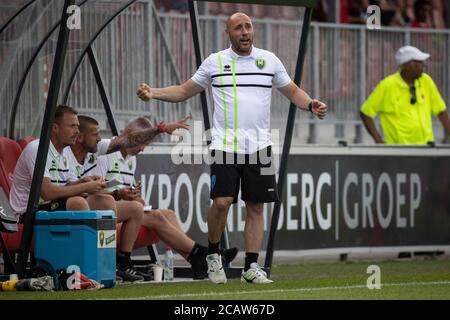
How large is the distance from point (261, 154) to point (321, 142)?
6.69 m

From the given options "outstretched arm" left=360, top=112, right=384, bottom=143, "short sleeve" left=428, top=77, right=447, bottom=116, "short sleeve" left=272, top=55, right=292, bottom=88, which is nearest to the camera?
"short sleeve" left=272, top=55, right=292, bottom=88

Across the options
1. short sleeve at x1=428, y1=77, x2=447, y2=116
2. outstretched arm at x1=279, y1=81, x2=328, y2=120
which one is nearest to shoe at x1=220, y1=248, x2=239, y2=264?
outstretched arm at x1=279, y1=81, x2=328, y2=120

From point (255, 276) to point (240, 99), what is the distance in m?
1.42

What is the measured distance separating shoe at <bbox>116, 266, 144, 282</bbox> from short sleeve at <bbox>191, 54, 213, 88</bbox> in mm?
1670

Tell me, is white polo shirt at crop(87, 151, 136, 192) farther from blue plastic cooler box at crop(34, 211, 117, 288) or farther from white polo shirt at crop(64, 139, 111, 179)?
blue plastic cooler box at crop(34, 211, 117, 288)

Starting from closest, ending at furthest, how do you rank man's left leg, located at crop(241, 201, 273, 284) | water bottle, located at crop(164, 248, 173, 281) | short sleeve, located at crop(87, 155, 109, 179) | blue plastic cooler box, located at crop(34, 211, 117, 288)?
blue plastic cooler box, located at crop(34, 211, 117, 288)
man's left leg, located at crop(241, 201, 273, 284)
short sleeve, located at crop(87, 155, 109, 179)
water bottle, located at crop(164, 248, 173, 281)

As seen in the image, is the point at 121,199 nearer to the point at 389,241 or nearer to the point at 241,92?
the point at 241,92


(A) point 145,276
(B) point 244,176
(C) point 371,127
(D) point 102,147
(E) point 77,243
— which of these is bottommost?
(A) point 145,276

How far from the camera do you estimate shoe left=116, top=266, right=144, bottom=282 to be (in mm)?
13617

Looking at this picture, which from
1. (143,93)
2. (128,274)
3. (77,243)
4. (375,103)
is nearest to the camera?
(77,243)

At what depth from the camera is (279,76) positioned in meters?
13.5

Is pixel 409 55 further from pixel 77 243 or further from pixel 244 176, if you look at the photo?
pixel 77 243

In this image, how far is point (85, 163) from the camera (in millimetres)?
13969

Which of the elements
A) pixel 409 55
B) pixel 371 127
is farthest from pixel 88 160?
pixel 409 55
